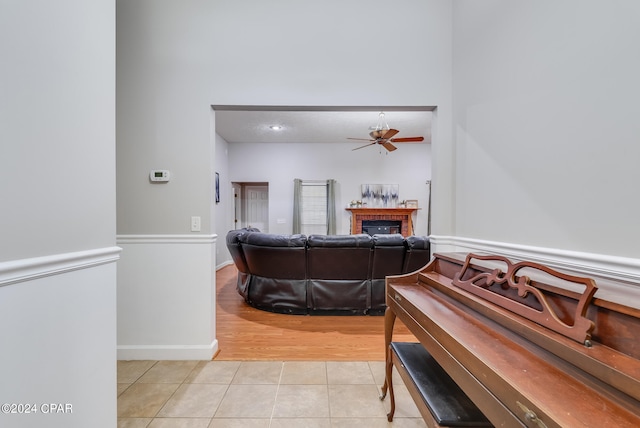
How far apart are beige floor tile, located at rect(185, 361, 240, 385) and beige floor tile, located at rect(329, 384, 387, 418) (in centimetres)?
80

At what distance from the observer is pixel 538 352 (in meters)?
0.78

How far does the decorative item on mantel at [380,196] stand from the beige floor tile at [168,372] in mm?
5085

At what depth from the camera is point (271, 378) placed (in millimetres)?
1906

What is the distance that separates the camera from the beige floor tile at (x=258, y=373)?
1872 mm

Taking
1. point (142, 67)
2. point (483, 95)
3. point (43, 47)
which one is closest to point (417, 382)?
point (483, 95)

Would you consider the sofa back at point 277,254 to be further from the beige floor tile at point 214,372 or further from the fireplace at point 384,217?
the fireplace at point 384,217

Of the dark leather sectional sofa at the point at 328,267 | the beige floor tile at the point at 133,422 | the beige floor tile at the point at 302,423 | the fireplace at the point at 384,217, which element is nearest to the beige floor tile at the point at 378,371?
the beige floor tile at the point at 302,423

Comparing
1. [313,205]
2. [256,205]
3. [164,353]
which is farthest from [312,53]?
[256,205]

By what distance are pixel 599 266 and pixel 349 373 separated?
1.69 meters

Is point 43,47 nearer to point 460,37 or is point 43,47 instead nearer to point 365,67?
point 365,67

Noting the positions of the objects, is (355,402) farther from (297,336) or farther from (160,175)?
(160,175)

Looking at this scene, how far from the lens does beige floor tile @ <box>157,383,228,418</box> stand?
158 cm

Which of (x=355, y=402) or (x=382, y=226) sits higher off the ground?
(x=382, y=226)

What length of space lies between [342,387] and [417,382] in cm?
85
